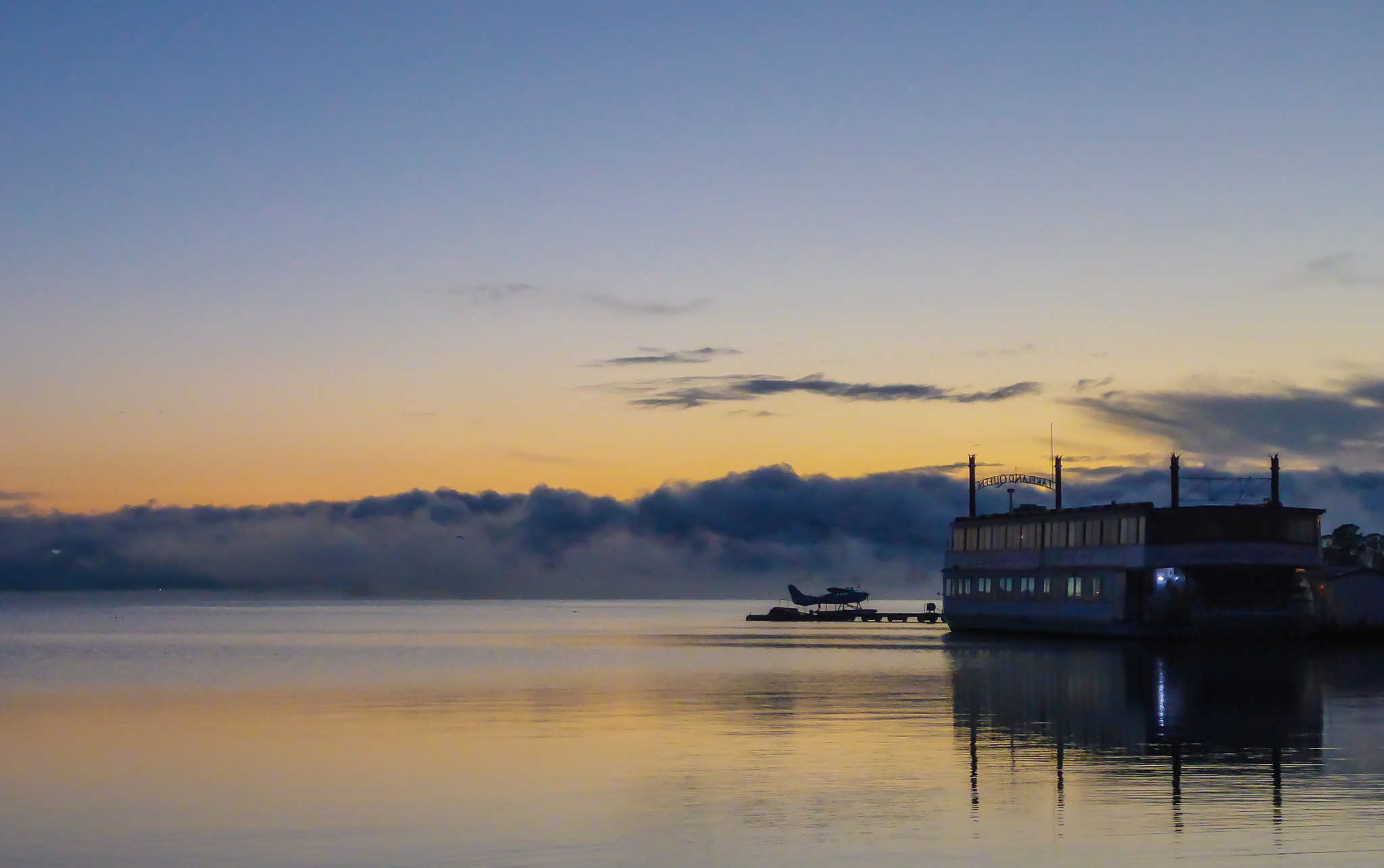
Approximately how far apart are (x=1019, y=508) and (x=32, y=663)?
7544cm

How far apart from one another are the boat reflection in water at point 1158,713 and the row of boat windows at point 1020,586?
1899 cm

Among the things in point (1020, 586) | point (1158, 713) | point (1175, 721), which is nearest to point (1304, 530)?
point (1020, 586)

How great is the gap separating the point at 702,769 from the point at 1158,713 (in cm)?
1932

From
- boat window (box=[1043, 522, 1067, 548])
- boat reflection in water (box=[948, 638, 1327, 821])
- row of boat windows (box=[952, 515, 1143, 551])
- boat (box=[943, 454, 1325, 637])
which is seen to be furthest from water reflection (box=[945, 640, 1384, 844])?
boat window (box=[1043, 522, 1067, 548])

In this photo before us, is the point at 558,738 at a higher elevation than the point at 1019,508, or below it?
below

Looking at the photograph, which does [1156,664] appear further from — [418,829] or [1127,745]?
[418,829]

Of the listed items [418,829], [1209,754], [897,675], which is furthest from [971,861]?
[897,675]

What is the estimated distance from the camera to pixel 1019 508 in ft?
401

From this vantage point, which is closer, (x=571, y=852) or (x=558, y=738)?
(x=571, y=852)

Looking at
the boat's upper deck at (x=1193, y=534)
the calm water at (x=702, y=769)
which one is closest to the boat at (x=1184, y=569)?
the boat's upper deck at (x=1193, y=534)

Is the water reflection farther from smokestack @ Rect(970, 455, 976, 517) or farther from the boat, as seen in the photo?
smokestack @ Rect(970, 455, 976, 517)

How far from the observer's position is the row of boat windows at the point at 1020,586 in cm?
10416

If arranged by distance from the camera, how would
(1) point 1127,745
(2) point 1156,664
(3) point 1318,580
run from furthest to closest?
(3) point 1318,580
(2) point 1156,664
(1) point 1127,745

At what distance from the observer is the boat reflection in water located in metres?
32.2
